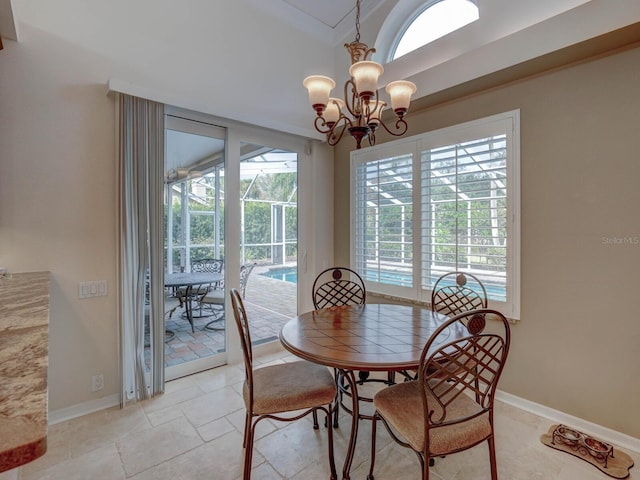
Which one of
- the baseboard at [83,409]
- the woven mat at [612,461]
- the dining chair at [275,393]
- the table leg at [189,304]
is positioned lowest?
the woven mat at [612,461]

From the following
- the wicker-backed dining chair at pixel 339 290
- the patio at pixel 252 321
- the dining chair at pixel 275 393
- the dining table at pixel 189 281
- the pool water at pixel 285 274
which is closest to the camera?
the dining chair at pixel 275 393

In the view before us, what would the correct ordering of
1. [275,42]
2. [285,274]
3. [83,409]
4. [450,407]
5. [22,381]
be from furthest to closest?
[285,274] < [275,42] < [83,409] < [450,407] < [22,381]

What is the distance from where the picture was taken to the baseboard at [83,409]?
2377mm

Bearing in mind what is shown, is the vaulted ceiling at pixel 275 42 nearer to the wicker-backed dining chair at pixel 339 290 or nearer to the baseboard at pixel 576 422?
the wicker-backed dining chair at pixel 339 290

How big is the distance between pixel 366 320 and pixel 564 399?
160 cm

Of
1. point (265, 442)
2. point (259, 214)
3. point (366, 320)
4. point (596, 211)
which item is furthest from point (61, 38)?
point (596, 211)

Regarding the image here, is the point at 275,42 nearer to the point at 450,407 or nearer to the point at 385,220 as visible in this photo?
the point at 385,220

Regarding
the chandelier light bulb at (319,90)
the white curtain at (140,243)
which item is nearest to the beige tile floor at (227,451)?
the white curtain at (140,243)

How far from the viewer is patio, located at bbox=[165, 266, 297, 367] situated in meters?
3.27

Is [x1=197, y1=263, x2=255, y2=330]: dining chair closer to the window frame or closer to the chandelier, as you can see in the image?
the window frame

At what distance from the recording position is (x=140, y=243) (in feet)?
8.56

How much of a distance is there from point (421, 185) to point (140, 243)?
2.63 m

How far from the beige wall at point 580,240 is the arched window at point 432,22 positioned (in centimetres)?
85

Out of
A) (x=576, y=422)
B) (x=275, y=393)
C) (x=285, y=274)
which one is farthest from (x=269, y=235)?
(x=576, y=422)
